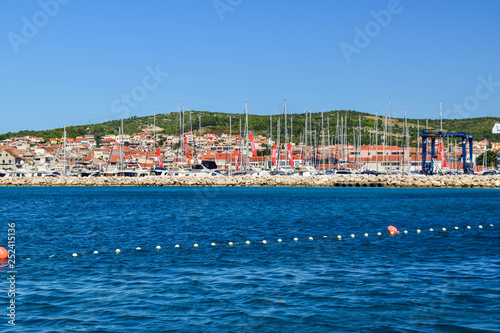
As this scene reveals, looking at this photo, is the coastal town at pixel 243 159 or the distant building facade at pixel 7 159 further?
the distant building facade at pixel 7 159

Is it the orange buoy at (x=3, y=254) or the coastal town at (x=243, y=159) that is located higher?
the coastal town at (x=243, y=159)

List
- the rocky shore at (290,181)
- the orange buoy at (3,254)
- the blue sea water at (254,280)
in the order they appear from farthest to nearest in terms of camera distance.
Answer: the rocky shore at (290,181) → the orange buoy at (3,254) → the blue sea water at (254,280)

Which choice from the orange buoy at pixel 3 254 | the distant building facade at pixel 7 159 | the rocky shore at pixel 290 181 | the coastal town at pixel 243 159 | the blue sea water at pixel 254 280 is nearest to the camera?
the blue sea water at pixel 254 280

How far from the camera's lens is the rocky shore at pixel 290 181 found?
76.4 m

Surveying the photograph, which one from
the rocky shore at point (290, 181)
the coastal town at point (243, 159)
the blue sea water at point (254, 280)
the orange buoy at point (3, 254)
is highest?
the coastal town at point (243, 159)

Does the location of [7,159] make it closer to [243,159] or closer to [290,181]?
[243,159]

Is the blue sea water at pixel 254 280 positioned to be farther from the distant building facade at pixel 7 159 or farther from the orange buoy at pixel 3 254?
the distant building facade at pixel 7 159

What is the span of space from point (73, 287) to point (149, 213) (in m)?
23.1

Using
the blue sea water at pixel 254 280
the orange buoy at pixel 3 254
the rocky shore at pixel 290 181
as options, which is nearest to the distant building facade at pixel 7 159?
the rocky shore at pixel 290 181

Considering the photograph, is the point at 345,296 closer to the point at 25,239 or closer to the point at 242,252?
the point at 242,252

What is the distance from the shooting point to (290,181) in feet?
269

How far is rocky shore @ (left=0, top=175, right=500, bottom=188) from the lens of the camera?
76444mm

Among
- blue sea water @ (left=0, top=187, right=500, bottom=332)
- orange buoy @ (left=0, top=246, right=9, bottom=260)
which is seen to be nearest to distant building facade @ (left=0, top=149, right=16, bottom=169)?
blue sea water @ (left=0, top=187, right=500, bottom=332)

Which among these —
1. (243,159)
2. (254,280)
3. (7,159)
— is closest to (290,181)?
(243,159)
